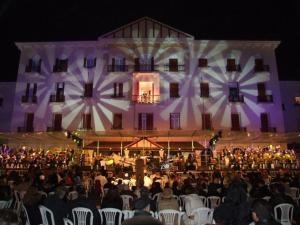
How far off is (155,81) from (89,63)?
612 cm

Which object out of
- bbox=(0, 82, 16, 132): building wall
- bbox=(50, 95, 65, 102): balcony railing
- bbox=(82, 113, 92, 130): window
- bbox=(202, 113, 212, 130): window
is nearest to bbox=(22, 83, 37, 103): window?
bbox=(50, 95, 65, 102): balcony railing

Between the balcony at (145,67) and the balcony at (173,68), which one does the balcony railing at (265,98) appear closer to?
the balcony at (173,68)

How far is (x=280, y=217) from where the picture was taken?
7777mm

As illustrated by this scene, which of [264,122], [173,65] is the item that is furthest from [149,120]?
[264,122]

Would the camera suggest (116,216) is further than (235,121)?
No

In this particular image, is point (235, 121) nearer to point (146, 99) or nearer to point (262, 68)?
point (262, 68)

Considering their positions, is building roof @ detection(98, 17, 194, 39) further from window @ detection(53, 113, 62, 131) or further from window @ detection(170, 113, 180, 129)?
window @ detection(53, 113, 62, 131)

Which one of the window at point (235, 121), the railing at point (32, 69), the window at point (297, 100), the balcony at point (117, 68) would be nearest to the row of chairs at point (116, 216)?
the window at point (235, 121)

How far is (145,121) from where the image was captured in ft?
88.0

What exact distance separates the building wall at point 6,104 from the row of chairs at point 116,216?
25.0 m

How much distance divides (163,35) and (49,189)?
1981 cm

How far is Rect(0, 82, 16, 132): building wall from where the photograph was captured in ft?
98.7

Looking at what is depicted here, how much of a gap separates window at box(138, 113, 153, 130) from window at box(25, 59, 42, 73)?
1017 centimetres

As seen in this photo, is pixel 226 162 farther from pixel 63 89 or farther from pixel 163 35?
pixel 63 89
